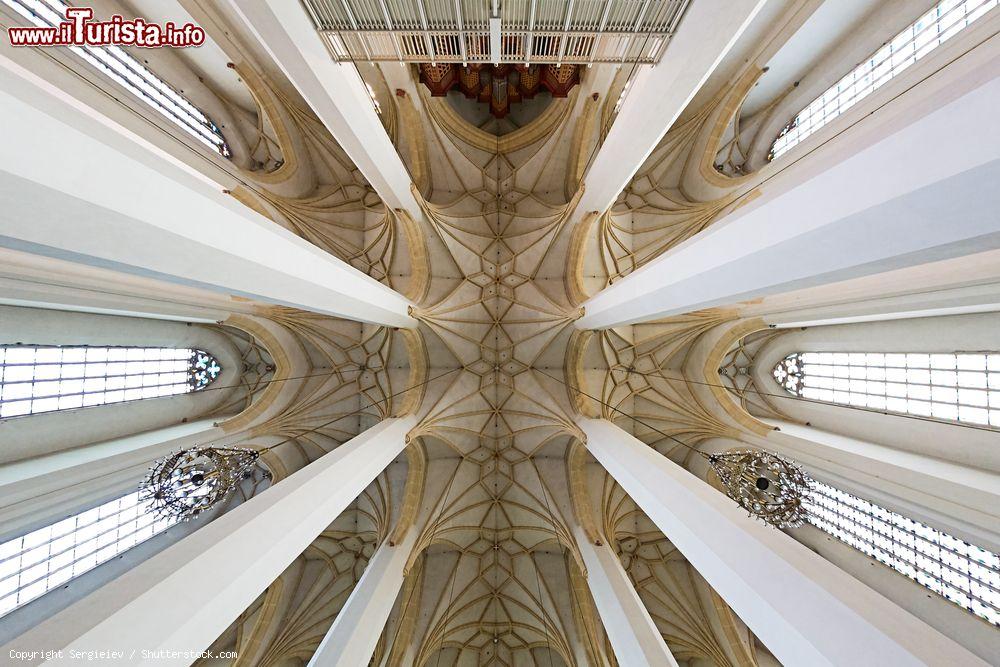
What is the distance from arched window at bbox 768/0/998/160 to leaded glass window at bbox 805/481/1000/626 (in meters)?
7.97

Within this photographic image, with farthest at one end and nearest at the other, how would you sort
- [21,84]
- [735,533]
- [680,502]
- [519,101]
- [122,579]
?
[519,101], [680,502], [735,533], [122,579], [21,84]

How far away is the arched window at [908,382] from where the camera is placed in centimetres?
855

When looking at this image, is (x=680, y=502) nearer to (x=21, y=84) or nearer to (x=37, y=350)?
(x=21, y=84)

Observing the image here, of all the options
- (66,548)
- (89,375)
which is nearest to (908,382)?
(66,548)

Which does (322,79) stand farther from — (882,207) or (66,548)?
(66,548)

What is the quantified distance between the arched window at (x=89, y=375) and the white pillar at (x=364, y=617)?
24.1 ft

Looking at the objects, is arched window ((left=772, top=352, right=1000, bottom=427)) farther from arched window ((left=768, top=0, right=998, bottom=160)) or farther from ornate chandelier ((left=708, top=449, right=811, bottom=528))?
arched window ((left=768, top=0, right=998, bottom=160))

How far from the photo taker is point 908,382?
32.0 ft

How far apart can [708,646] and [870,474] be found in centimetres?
839

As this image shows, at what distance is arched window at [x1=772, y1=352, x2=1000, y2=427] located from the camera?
28.0ft

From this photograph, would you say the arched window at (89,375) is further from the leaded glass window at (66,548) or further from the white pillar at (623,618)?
the white pillar at (623,618)

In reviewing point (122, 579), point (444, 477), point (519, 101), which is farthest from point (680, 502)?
point (519, 101)

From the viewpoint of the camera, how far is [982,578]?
7.92 metres

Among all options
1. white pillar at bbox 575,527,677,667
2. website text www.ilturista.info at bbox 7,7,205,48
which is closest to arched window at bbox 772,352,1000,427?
white pillar at bbox 575,527,677,667
